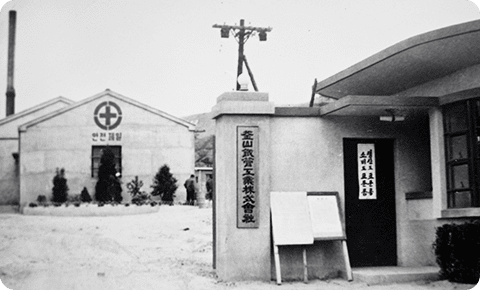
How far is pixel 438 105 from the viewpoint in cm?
936

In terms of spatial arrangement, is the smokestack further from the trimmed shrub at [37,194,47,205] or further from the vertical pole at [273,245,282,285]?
the trimmed shrub at [37,194,47,205]

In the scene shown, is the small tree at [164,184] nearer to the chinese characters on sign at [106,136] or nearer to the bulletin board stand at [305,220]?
the chinese characters on sign at [106,136]

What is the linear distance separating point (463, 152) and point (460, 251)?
55.8 inches

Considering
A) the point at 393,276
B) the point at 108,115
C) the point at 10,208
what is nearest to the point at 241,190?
the point at 393,276

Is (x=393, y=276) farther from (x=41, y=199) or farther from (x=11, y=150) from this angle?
(x=11, y=150)

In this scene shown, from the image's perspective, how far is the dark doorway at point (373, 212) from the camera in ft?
33.8

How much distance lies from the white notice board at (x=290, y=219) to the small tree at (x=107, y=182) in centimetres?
1422

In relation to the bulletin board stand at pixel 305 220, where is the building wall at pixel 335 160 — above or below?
above

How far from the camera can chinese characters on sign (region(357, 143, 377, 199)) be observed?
10.4m

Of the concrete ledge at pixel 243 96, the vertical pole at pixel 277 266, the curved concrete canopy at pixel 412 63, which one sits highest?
the curved concrete canopy at pixel 412 63

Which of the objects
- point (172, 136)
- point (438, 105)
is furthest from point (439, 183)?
point (172, 136)

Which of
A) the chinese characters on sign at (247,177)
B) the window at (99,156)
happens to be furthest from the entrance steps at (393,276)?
the window at (99,156)

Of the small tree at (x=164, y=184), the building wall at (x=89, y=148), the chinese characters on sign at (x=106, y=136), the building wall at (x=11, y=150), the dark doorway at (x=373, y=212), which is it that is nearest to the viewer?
the dark doorway at (x=373, y=212)

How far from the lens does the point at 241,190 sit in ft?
31.2
